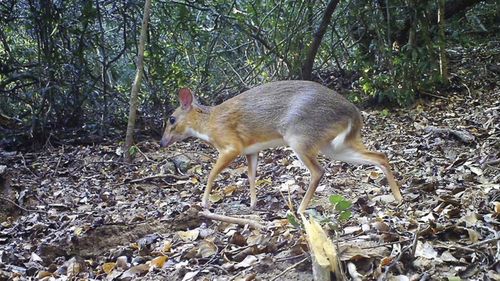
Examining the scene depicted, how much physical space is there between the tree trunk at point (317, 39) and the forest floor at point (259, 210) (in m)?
1.45

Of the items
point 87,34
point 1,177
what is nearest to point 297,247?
point 1,177

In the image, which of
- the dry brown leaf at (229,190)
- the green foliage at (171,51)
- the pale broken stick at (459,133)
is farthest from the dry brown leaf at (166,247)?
the green foliage at (171,51)

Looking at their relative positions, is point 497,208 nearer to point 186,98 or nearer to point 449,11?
point 186,98

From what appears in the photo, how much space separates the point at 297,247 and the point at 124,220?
1.98 meters

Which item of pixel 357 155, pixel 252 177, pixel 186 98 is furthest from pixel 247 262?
pixel 186 98

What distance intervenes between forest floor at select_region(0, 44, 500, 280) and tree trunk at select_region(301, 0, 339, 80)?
4.76 feet

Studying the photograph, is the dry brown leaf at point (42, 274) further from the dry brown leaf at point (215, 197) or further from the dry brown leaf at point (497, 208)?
the dry brown leaf at point (497, 208)

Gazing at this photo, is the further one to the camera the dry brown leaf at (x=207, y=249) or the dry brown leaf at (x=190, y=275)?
the dry brown leaf at (x=207, y=249)

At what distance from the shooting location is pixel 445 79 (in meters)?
8.68

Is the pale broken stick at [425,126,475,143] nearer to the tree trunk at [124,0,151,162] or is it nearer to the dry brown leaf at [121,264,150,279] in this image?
the tree trunk at [124,0,151,162]

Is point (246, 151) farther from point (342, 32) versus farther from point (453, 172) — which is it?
point (342, 32)

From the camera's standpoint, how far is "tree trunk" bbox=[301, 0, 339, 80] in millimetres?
8750

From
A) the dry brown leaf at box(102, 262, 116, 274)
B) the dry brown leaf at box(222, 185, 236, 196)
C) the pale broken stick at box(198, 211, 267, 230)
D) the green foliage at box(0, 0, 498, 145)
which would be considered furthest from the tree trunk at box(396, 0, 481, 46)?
the dry brown leaf at box(102, 262, 116, 274)

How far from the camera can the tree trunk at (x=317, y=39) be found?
875 centimetres
